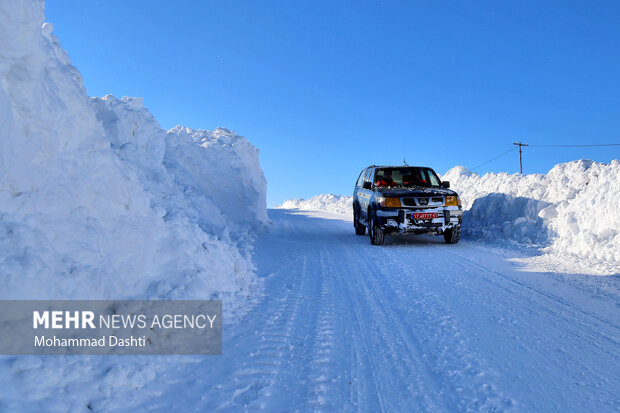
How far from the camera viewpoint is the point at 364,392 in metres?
2.60

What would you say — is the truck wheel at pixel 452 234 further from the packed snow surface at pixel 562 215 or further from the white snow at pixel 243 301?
the white snow at pixel 243 301

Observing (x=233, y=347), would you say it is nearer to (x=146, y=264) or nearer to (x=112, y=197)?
(x=146, y=264)

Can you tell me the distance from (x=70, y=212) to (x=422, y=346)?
12.3 ft

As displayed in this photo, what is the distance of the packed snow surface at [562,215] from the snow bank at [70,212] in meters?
6.64

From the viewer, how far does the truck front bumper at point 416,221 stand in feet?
28.5

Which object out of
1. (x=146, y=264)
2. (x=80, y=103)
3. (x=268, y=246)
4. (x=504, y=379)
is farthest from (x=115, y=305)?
(x=268, y=246)

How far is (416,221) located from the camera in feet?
28.5

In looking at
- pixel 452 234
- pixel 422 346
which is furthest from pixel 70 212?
pixel 452 234

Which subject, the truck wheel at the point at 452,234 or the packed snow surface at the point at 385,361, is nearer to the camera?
the packed snow surface at the point at 385,361

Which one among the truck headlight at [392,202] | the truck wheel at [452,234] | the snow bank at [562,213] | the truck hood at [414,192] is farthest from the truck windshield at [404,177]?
the snow bank at [562,213]

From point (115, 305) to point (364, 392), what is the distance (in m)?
2.58

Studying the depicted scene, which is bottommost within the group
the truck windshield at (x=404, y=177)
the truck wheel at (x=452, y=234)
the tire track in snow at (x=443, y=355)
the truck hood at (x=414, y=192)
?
the tire track in snow at (x=443, y=355)

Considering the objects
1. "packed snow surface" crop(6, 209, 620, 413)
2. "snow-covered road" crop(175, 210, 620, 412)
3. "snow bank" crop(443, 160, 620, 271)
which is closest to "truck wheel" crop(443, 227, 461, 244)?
"snow bank" crop(443, 160, 620, 271)

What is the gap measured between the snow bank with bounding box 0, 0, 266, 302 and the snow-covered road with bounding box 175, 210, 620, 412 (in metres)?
1.15
